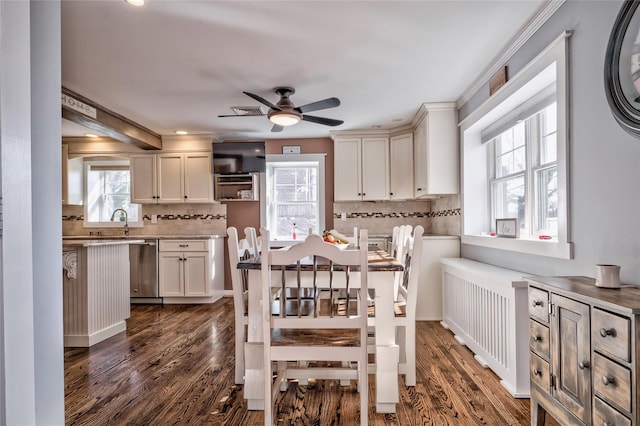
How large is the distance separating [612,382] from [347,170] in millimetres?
4270

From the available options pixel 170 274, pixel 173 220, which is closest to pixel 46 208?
pixel 170 274

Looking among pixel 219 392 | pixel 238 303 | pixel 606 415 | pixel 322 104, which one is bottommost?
pixel 219 392

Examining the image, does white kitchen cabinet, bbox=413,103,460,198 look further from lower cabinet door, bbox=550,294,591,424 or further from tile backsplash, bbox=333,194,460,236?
lower cabinet door, bbox=550,294,591,424

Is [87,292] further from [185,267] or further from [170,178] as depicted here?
[170,178]

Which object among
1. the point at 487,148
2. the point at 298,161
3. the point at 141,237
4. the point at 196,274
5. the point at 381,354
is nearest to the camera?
the point at 381,354

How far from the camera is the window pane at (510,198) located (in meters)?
3.15

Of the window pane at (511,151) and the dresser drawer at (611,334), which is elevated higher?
the window pane at (511,151)

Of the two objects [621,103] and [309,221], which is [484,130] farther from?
[309,221]

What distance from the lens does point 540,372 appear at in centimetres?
173

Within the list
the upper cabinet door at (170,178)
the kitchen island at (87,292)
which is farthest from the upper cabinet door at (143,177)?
the kitchen island at (87,292)

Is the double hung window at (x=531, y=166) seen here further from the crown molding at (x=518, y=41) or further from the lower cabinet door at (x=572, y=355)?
the lower cabinet door at (x=572, y=355)

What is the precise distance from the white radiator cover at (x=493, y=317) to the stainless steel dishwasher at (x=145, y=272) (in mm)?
3864

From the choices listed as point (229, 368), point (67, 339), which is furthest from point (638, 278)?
point (67, 339)

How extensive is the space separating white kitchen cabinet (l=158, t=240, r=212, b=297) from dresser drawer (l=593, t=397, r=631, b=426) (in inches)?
180
